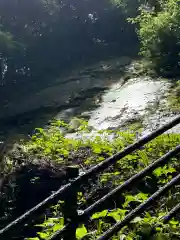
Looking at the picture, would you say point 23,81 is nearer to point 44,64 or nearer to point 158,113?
point 44,64

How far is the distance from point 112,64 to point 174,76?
21.2 feet

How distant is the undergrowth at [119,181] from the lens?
261 cm

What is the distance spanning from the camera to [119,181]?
5.91 m

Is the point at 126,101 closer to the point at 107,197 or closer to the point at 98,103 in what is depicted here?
the point at 98,103

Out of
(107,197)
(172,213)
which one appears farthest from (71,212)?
(172,213)

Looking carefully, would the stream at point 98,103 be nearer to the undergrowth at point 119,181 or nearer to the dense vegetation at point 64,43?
the dense vegetation at point 64,43

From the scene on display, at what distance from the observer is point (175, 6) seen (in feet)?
57.8

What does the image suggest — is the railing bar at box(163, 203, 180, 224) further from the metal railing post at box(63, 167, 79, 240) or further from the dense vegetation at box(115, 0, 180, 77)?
the dense vegetation at box(115, 0, 180, 77)

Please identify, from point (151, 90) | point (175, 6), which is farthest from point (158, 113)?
point (175, 6)

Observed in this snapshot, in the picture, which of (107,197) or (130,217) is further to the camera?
(130,217)

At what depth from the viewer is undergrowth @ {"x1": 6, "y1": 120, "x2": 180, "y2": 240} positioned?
8.55ft

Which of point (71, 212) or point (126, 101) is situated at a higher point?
point (126, 101)

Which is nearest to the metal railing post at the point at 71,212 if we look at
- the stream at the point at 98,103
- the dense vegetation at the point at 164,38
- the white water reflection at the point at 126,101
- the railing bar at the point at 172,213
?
the railing bar at the point at 172,213

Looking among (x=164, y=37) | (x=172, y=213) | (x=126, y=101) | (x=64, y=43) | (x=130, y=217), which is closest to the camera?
(x=130, y=217)
